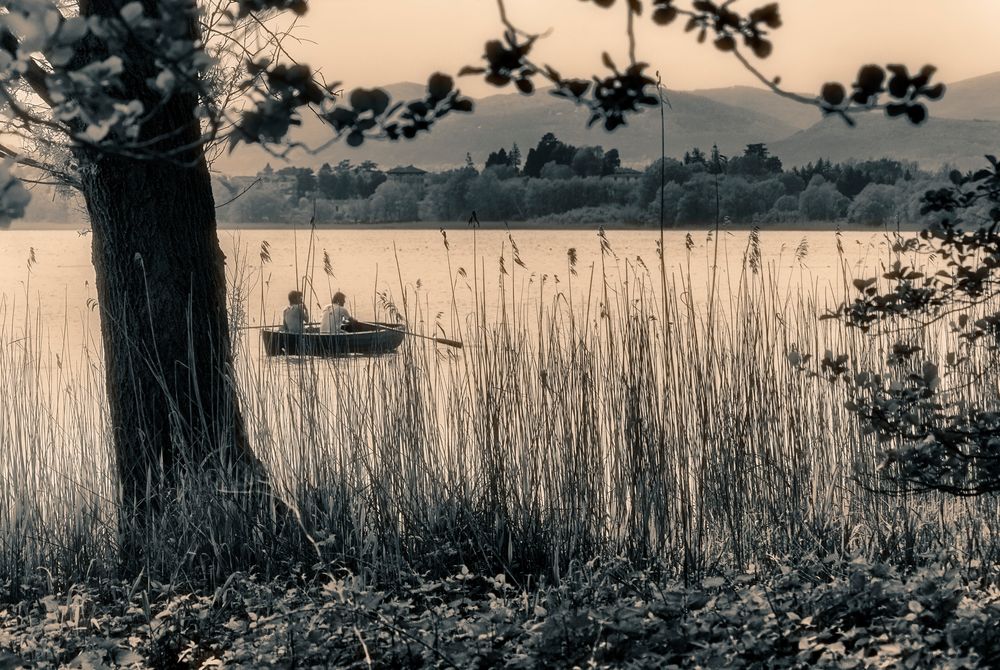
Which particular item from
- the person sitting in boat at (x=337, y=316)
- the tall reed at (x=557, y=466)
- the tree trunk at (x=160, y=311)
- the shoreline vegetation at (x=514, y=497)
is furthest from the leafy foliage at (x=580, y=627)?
the person sitting in boat at (x=337, y=316)

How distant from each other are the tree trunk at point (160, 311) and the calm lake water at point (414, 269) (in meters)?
0.23

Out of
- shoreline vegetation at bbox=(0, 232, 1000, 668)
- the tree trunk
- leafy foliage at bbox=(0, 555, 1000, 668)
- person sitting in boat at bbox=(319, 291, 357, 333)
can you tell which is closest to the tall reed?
shoreline vegetation at bbox=(0, 232, 1000, 668)

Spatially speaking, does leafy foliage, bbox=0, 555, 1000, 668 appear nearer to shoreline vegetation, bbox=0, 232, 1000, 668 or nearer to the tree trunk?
shoreline vegetation, bbox=0, 232, 1000, 668

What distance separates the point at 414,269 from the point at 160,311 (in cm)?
3231

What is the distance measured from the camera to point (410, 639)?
6.81 ft

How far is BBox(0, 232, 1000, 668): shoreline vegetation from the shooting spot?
2523 millimetres

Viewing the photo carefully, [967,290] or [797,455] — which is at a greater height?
[967,290]

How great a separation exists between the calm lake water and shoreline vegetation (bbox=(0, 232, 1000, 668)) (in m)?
0.23

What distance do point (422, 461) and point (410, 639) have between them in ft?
2.70

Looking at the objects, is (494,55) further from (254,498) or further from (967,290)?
(254,498)

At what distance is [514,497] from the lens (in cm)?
279

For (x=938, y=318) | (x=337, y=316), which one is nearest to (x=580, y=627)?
(x=938, y=318)

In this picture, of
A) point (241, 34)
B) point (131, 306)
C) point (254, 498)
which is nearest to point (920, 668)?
point (254, 498)

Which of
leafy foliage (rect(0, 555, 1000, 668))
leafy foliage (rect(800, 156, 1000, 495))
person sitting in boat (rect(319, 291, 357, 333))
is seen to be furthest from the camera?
person sitting in boat (rect(319, 291, 357, 333))
